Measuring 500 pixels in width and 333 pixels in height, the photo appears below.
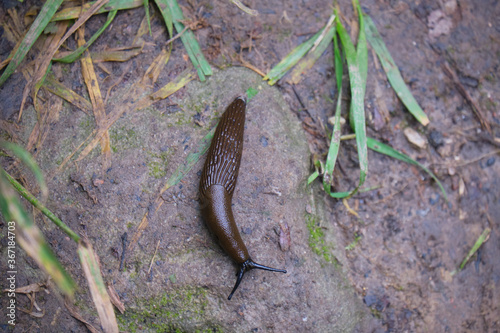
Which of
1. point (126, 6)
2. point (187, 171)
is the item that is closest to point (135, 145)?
point (187, 171)

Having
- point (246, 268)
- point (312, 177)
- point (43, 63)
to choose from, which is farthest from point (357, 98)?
point (43, 63)

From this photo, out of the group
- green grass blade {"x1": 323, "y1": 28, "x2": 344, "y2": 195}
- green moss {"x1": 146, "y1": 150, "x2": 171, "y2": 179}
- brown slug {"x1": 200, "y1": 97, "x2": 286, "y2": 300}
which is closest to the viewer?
brown slug {"x1": 200, "y1": 97, "x2": 286, "y2": 300}

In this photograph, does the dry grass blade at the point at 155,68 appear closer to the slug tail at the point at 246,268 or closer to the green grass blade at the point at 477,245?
the slug tail at the point at 246,268

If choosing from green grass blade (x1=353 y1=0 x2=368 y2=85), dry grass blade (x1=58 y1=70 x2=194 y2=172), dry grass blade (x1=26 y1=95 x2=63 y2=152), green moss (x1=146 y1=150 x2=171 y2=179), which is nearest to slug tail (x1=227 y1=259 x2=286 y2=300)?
green moss (x1=146 y1=150 x2=171 y2=179)

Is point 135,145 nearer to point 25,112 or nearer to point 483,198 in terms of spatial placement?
point 25,112

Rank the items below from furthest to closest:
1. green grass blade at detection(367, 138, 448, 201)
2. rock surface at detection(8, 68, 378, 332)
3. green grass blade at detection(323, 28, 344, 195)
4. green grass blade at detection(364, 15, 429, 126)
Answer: green grass blade at detection(364, 15, 429, 126) < green grass blade at detection(367, 138, 448, 201) < green grass blade at detection(323, 28, 344, 195) < rock surface at detection(8, 68, 378, 332)

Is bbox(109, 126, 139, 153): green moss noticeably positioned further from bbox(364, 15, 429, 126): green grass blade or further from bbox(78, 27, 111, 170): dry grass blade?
bbox(364, 15, 429, 126): green grass blade
